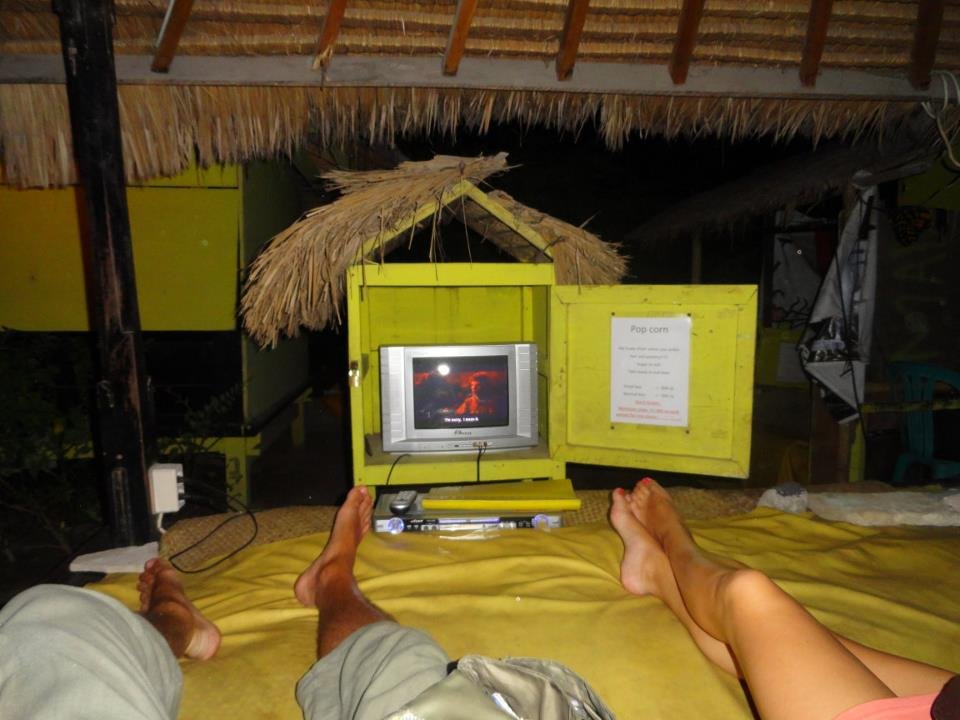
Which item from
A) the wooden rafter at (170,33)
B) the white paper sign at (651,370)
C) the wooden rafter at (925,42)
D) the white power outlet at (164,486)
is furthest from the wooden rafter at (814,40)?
the white power outlet at (164,486)

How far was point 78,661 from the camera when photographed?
1.08m

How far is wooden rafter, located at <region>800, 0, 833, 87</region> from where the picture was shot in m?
2.30

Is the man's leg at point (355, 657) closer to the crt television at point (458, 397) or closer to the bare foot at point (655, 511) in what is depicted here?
the crt television at point (458, 397)

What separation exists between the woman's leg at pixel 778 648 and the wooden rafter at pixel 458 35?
2.14 meters

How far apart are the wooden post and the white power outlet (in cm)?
3

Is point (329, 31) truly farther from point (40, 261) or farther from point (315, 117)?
point (40, 261)

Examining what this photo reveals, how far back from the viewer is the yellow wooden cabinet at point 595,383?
243 cm

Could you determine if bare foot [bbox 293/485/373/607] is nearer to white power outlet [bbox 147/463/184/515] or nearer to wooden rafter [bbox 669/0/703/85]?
white power outlet [bbox 147/463/184/515]

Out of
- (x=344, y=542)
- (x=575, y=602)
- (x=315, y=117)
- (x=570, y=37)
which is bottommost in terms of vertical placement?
(x=575, y=602)

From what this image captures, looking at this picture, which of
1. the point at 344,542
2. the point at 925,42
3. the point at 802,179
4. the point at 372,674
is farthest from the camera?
the point at 802,179

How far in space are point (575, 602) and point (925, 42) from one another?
2.85 m

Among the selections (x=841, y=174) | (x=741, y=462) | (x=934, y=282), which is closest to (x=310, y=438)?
(x=741, y=462)

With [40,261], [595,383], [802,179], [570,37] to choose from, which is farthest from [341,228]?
[802,179]

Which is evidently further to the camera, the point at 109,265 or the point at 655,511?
the point at 655,511
